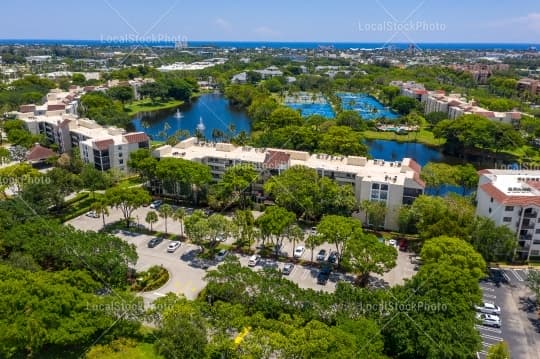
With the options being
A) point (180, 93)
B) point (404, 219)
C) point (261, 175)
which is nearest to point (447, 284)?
point (404, 219)

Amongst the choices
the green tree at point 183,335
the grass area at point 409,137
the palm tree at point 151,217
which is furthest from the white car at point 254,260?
the grass area at point 409,137

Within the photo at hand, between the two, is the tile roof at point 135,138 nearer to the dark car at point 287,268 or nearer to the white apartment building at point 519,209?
the dark car at point 287,268

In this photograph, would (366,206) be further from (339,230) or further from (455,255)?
(455,255)

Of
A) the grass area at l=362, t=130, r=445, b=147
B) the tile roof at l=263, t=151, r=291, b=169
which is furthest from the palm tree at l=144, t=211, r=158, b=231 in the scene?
the grass area at l=362, t=130, r=445, b=147

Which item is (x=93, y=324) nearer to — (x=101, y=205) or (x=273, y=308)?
(x=273, y=308)

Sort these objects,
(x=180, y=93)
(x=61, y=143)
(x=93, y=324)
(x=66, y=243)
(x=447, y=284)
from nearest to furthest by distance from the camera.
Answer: (x=93, y=324) → (x=447, y=284) → (x=66, y=243) → (x=61, y=143) → (x=180, y=93)
